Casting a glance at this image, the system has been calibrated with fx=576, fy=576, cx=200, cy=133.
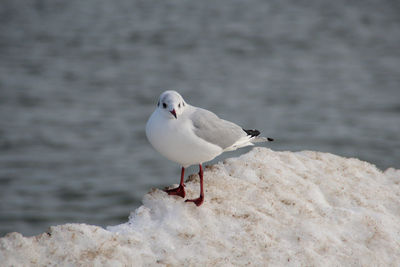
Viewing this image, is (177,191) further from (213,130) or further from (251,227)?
(251,227)

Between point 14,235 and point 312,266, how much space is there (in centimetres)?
288

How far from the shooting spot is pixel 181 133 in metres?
6.16

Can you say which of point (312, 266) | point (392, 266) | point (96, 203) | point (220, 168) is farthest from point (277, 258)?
point (96, 203)

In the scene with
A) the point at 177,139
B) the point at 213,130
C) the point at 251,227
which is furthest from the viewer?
the point at 213,130

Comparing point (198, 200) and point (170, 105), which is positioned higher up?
point (170, 105)

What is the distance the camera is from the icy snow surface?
5434mm

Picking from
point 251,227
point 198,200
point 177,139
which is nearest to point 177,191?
point 198,200

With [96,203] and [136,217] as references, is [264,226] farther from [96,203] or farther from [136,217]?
[96,203]

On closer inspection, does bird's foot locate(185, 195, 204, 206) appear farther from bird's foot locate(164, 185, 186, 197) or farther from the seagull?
bird's foot locate(164, 185, 186, 197)

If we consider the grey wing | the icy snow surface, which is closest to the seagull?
the grey wing

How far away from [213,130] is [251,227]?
121cm

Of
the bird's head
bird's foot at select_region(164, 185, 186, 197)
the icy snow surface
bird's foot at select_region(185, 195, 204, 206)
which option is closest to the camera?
the icy snow surface

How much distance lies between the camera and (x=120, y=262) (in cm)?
531

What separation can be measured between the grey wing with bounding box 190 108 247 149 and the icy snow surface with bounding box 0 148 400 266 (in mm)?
508
